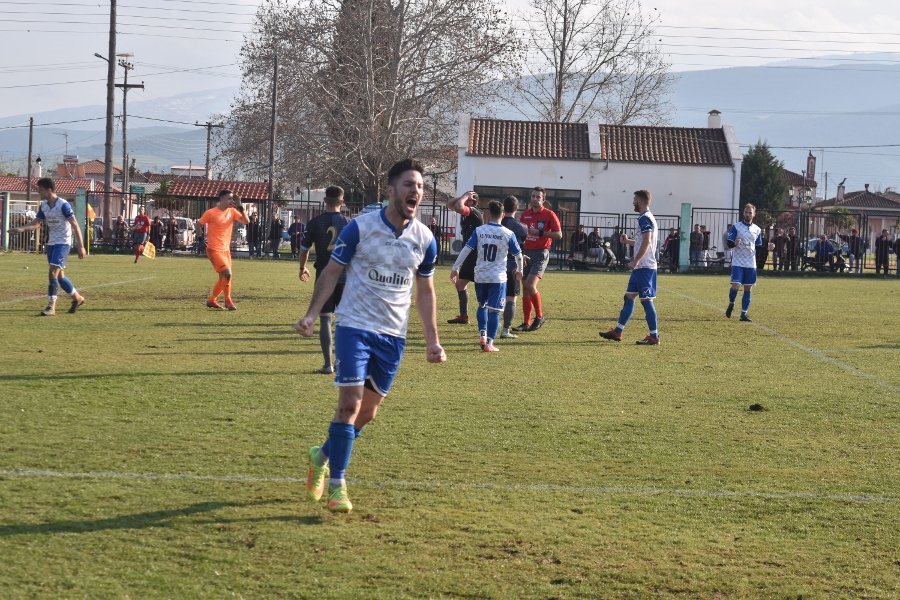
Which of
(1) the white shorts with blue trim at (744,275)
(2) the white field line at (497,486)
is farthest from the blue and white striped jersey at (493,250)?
(2) the white field line at (497,486)

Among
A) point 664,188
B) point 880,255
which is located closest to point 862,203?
point 664,188

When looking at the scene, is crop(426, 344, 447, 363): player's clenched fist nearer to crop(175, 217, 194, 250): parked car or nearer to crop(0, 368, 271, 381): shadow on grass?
crop(0, 368, 271, 381): shadow on grass

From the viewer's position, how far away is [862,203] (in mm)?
102188

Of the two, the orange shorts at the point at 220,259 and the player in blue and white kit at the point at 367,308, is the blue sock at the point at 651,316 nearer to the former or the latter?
the orange shorts at the point at 220,259

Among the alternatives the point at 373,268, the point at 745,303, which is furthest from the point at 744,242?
the point at 373,268

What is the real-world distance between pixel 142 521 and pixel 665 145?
167ft

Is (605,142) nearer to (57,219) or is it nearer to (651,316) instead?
(651,316)

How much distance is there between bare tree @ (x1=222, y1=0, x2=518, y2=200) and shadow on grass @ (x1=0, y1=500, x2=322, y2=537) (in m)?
42.8

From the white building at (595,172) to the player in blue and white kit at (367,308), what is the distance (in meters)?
45.8

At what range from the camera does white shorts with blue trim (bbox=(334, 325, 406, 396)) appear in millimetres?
6352

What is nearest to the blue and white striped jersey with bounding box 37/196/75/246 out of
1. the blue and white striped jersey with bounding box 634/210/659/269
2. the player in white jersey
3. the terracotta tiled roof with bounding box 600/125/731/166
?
the player in white jersey

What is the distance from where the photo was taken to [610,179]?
53.1 meters

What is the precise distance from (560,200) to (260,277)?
985 inches

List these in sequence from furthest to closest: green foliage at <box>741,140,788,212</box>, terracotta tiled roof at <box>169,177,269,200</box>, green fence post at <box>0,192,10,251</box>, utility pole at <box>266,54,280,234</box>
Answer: green foliage at <box>741,140,788,212</box>, terracotta tiled roof at <box>169,177,269,200</box>, utility pole at <box>266,54,280,234</box>, green fence post at <box>0,192,10,251</box>
